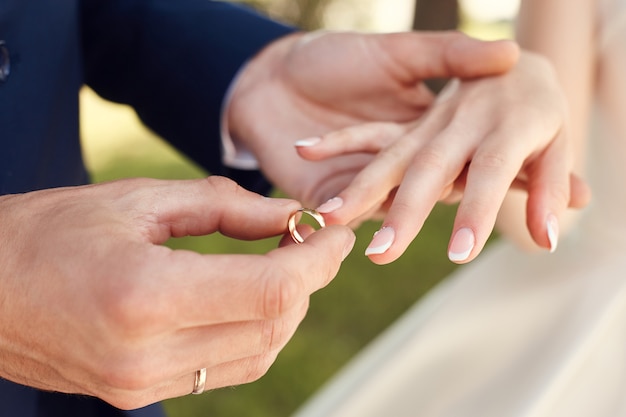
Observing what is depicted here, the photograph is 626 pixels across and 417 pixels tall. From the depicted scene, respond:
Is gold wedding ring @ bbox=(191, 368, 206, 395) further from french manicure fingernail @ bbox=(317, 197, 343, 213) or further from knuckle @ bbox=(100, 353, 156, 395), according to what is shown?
french manicure fingernail @ bbox=(317, 197, 343, 213)

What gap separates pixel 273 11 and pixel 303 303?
7044 millimetres

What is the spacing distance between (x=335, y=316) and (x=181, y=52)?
1.78m

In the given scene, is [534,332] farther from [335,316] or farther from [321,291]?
[321,291]

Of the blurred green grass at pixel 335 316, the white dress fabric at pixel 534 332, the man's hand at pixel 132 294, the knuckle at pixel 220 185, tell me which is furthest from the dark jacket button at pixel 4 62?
the blurred green grass at pixel 335 316

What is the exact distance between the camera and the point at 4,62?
1287 millimetres

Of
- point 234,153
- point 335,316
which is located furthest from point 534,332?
point 335,316

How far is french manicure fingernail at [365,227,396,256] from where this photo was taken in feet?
3.56

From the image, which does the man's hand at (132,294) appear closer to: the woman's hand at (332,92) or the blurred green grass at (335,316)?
the woman's hand at (332,92)

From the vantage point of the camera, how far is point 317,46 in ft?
5.36

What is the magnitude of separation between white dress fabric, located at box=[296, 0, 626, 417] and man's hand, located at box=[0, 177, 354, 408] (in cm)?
69

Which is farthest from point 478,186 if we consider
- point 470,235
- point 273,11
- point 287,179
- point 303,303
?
point 273,11

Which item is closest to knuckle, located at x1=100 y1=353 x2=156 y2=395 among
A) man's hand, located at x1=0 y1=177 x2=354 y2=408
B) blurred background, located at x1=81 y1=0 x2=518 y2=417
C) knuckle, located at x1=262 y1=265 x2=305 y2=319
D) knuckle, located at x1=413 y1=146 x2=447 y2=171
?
man's hand, located at x1=0 y1=177 x2=354 y2=408

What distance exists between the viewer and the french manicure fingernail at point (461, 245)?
110cm

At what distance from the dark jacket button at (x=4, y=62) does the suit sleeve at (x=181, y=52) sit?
1.69 ft
